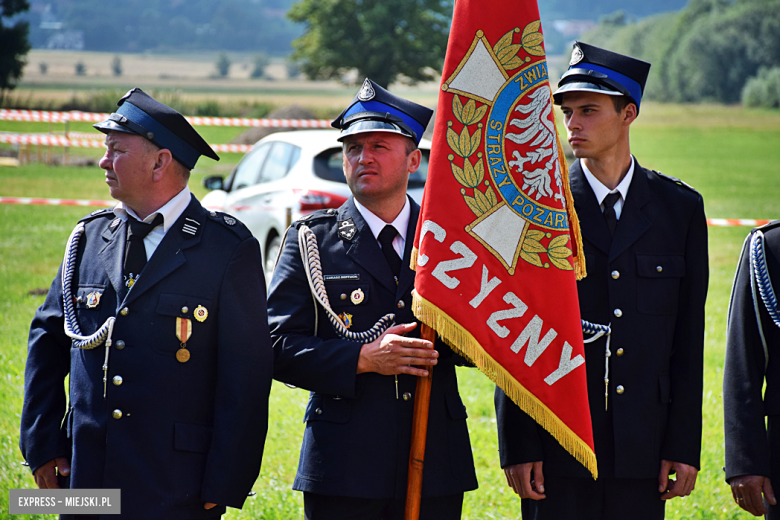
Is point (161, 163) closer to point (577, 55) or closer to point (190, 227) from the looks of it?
point (190, 227)

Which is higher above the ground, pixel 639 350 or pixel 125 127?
pixel 125 127

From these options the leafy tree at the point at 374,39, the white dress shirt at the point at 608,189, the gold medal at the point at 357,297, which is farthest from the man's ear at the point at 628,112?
the leafy tree at the point at 374,39

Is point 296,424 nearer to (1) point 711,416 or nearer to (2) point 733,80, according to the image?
(1) point 711,416

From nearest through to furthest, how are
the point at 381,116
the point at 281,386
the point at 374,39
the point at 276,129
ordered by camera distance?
the point at 381,116, the point at 281,386, the point at 276,129, the point at 374,39

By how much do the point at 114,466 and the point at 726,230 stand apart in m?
16.1

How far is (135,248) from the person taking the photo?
288cm

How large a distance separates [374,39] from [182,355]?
47765 millimetres

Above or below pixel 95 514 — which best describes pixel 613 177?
above

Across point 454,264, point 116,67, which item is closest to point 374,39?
point 116,67

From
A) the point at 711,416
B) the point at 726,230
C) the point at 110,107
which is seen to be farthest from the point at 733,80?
the point at 711,416

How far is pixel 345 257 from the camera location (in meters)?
3.03

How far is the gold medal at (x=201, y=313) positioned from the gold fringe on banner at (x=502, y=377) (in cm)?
73

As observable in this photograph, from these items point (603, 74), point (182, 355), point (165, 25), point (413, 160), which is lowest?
point (182, 355)

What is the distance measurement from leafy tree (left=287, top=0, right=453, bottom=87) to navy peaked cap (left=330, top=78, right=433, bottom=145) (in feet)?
144
